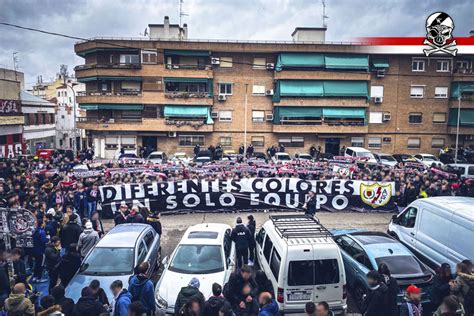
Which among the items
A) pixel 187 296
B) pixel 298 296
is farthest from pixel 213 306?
pixel 298 296

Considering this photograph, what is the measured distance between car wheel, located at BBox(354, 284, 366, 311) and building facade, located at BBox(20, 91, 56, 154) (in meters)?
38.5

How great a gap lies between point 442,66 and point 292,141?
16821 mm

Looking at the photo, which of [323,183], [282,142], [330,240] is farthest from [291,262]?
[282,142]

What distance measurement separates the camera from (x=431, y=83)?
40000 millimetres

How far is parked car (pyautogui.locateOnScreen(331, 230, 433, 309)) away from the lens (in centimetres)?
905

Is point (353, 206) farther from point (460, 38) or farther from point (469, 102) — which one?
point (460, 38)

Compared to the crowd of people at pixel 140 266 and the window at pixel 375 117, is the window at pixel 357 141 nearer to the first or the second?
the window at pixel 375 117

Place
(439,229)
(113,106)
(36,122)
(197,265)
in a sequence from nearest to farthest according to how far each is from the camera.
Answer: (197,265) < (439,229) < (113,106) < (36,122)

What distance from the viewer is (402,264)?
9398 mm

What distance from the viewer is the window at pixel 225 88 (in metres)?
39.1

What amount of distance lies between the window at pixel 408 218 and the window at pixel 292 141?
27209mm

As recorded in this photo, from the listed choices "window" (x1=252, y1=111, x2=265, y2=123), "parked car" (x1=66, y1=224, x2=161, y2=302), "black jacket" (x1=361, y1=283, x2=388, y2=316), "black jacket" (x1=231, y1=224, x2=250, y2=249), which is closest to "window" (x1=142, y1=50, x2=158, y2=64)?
"window" (x1=252, y1=111, x2=265, y2=123)

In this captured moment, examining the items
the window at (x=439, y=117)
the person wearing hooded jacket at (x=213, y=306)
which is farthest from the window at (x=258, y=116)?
the person wearing hooded jacket at (x=213, y=306)

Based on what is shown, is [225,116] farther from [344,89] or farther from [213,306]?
[213,306]
